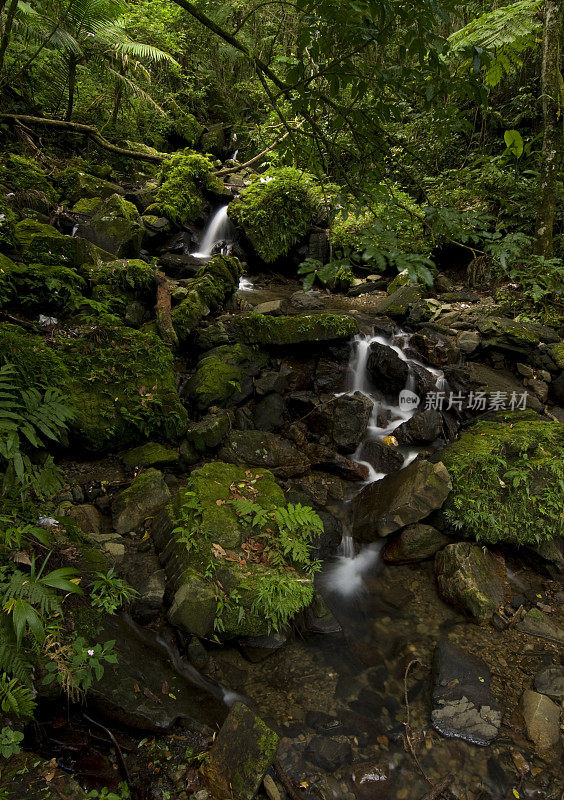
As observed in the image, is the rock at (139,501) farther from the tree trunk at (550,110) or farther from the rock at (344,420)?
the tree trunk at (550,110)

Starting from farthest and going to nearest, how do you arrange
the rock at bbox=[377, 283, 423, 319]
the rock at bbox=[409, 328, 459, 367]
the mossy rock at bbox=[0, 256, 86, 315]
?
the rock at bbox=[377, 283, 423, 319]
the rock at bbox=[409, 328, 459, 367]
the mossy rock at bbox=[0, 256, 86, 315]

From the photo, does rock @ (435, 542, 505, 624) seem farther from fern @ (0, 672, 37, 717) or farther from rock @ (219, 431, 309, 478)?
fern @ (0, 672, 37, 717)

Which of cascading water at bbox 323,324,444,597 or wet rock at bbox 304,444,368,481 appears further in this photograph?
wet rock at bbox 304,444,368,481

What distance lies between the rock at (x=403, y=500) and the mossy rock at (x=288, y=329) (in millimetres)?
2918

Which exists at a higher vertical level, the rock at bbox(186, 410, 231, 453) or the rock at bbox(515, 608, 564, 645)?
the rock at bbox(186, 410, 231, 453)

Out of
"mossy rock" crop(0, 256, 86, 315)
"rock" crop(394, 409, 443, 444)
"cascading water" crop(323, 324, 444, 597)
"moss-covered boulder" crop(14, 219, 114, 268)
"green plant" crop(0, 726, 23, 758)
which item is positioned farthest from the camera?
"rock" crop(394, 409, 443, 444)

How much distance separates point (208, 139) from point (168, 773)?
18051 millimetres

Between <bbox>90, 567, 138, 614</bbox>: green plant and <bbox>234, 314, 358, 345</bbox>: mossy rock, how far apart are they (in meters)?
4.54

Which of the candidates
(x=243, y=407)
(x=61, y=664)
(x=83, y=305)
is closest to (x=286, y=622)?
(x=61, y=664)

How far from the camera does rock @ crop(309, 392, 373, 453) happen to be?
6.52 meters

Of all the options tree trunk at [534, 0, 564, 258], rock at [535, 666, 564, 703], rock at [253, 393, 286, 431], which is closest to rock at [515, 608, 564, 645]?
rock at [535, 666, 564, 703]

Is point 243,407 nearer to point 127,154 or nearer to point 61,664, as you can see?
point 61,664

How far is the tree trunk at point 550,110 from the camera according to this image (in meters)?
6.93

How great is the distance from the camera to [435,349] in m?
7.59
